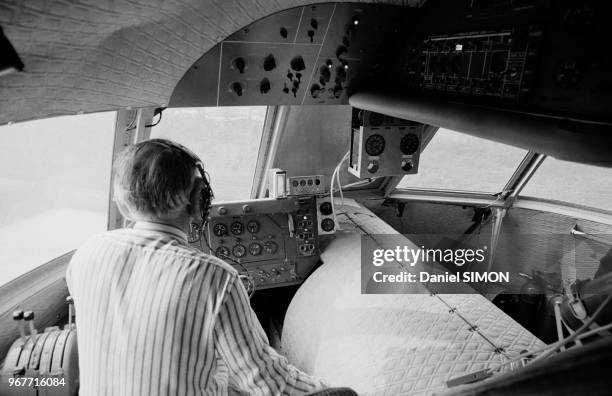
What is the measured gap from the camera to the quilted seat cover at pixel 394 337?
4.96ft

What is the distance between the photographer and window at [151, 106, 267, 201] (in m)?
2.35

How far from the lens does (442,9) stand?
1342 millimetres

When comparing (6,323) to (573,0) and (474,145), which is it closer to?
(573,0)

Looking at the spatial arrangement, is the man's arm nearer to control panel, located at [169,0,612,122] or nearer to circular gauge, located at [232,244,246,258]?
control panel, located at [169,0,612,122]

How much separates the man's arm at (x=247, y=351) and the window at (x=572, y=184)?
236cm

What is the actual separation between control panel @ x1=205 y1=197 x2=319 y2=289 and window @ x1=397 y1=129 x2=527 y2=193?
1257 mm

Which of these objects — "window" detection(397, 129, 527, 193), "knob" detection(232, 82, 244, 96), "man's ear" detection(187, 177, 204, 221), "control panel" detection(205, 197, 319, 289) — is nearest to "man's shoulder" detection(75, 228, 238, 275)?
"man's ear" detection(187, 177, 204, 221)

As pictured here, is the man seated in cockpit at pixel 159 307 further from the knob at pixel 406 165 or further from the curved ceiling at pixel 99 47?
the knob at pixel 406 165

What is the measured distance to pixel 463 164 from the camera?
3.20 m

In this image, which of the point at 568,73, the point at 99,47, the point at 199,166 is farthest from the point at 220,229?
the point at 568,73

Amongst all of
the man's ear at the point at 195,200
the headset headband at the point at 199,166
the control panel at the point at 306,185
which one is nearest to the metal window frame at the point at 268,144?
the control panel at the point at 306,185

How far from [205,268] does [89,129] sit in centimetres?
141

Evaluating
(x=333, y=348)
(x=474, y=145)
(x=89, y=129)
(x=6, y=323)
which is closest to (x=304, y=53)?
(x=89, y=129)

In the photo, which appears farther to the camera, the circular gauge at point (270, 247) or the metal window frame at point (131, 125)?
the circular gauge at point (270, 247)
